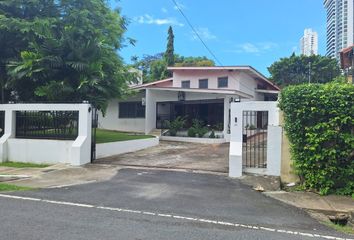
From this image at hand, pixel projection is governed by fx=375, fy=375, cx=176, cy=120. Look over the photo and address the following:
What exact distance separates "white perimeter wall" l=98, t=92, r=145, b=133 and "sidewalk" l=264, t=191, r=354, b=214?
18725 mm

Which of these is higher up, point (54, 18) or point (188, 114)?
point (54, 18)

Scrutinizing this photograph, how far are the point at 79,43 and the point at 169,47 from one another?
34.0 meters

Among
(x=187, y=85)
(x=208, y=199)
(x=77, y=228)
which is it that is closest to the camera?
(x=77, y=228)

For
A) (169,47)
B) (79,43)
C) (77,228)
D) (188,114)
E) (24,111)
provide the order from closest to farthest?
(77,228) < (24,111) < (79,43) < (188,114) < (169,47)

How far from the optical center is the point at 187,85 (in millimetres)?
30672

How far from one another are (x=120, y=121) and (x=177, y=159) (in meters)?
13.5

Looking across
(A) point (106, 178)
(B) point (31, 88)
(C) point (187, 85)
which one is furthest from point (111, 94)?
(C) point (187, 85)

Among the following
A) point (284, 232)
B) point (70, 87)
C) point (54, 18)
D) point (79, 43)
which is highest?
point (54, 18)

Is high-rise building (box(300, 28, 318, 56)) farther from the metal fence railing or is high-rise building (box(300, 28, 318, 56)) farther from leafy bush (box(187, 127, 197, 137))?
the metal fence railing

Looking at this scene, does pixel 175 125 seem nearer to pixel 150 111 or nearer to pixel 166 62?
pixel 150 111

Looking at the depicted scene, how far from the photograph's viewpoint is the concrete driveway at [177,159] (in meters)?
14.3

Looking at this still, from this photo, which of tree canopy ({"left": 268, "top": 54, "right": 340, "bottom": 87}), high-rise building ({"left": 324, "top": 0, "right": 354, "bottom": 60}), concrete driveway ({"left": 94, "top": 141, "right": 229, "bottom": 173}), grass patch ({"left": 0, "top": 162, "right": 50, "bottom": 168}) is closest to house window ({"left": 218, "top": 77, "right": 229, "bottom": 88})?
high-rise building ({"left": 324, "top": 0, "right": 354, "bottom": 60})

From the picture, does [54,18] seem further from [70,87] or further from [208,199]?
[208,199]

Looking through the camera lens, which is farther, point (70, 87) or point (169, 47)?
point (169, 47)
